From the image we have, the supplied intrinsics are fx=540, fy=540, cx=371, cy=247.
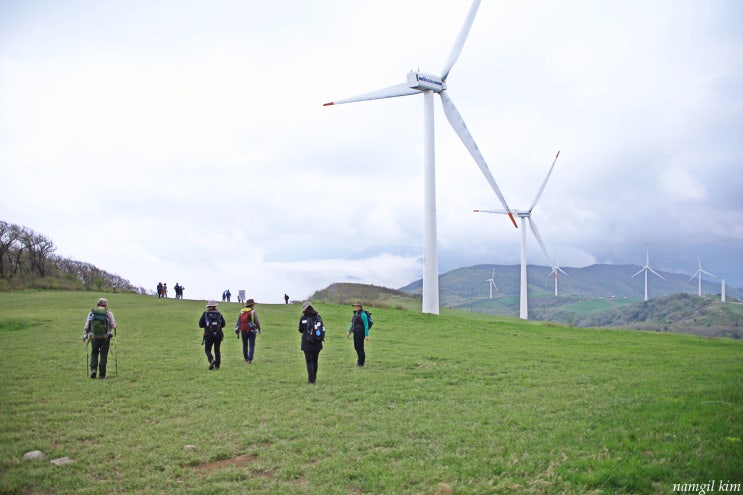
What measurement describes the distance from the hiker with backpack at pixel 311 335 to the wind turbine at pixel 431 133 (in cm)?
3270

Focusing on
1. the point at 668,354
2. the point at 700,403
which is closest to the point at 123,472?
the point at 700,403

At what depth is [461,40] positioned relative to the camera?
159ft

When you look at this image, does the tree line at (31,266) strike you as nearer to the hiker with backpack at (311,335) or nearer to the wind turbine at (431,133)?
the wind turbine at (431,133)

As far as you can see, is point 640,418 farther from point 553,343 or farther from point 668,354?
point 553,343

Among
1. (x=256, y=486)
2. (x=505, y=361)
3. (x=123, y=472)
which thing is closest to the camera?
(x=256, y=486)

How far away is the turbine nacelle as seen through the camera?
49.8 m

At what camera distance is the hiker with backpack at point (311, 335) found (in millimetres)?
16453

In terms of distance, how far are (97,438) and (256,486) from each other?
14.6ft

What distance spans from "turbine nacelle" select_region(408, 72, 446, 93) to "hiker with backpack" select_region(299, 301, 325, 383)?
1478 inches

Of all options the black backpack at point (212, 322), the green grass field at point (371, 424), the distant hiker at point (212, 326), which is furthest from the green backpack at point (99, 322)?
the black backpack at point (212, 322)

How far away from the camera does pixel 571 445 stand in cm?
990

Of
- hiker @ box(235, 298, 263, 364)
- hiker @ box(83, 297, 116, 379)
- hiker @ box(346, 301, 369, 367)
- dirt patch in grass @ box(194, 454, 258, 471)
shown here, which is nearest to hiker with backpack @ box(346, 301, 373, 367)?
hiker @ box(346, 301, 369, 367)

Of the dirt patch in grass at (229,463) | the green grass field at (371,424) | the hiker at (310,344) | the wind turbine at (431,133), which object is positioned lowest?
the dirt patch in grass at (229,463)

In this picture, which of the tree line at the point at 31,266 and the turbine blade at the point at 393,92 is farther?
the tree line at the point at 31,266
